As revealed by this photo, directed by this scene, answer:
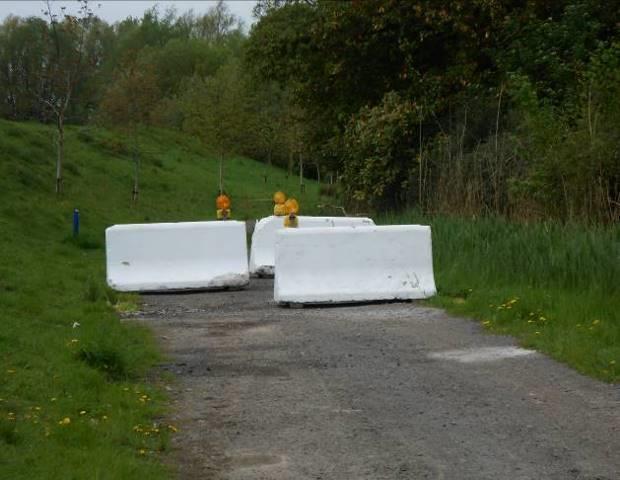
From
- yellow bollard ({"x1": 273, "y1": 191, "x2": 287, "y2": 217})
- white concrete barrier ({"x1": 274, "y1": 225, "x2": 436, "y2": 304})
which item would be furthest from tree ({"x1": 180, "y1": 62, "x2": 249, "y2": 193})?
white concrete barrier ({"x1": 274, "y1": 225, "x2": 436, "y2": 304})

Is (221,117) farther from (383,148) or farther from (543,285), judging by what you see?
(543,285)

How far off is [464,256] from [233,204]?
27859mm

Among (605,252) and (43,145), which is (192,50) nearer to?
(43,145)

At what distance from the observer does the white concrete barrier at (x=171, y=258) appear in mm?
16516

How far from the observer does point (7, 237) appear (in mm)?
21797

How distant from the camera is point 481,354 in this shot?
10.3m

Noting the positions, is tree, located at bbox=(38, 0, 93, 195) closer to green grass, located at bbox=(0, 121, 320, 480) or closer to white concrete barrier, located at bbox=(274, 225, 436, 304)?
green grass, located at bbox=(0, 121, 320, 480)

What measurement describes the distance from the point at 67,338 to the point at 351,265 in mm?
4448

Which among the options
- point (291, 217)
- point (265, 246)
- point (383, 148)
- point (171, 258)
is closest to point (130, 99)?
point (383, 148)

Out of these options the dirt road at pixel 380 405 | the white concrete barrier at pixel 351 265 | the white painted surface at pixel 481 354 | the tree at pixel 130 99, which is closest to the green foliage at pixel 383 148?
the white concrete barrier at pixel 351 265

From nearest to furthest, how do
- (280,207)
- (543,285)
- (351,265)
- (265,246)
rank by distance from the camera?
(543,285) → (351,265) → (265,246) → (280,207)

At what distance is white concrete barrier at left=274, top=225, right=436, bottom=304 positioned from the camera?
46.9 feet

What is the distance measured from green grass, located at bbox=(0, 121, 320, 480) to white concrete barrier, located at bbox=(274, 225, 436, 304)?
2054mm

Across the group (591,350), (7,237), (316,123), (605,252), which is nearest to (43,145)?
(316,123)
